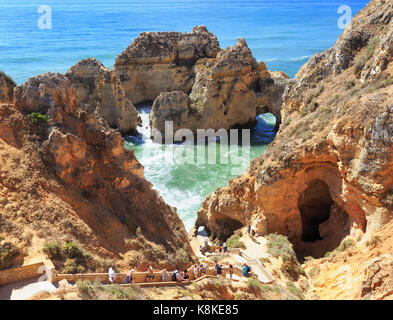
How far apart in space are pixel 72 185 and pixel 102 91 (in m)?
29.9

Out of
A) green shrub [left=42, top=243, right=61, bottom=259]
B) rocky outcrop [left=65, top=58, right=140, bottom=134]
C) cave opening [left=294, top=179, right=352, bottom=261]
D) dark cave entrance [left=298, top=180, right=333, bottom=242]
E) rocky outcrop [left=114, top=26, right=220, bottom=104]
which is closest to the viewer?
green shrub [left=42, top=243, right=61, bottom=259]

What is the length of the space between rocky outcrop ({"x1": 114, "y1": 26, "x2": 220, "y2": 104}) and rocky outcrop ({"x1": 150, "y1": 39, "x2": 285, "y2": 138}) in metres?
8.91

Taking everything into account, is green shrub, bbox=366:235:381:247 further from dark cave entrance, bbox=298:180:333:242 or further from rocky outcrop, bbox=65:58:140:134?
rocky outcrop, bbox=65:58:140:134

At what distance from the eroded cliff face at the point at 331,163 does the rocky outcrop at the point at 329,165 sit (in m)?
0.05

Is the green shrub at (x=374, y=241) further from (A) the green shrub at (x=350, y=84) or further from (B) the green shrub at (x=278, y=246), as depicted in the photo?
(A) the green shrub at (x=350, y=84)

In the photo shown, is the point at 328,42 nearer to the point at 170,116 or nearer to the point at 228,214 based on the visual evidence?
the point at 170,116

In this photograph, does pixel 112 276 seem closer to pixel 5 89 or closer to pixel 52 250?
pixel 52 250

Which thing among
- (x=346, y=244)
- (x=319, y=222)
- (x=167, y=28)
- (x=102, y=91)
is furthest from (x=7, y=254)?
(x=167, y=28)

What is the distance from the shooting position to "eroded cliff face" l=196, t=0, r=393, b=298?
1617 centimetres

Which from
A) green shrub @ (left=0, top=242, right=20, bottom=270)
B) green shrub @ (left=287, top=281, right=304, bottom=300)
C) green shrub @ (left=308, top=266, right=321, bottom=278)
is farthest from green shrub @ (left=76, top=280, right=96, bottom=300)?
green shrub @ (left=308, top=266, right=321, bottom=278)

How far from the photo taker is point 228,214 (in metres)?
23.5

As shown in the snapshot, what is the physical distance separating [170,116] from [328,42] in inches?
3731

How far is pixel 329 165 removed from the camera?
19.3 metres

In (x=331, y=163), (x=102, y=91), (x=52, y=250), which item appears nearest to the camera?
(x=52, y=250)
